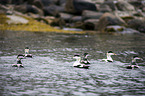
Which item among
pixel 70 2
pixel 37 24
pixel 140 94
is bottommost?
pixel 140 94

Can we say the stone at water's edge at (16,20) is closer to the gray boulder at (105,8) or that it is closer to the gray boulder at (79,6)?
the gray boulder at (79,6)

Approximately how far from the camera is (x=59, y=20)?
71.4 meters

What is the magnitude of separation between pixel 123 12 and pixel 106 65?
72.8 metres

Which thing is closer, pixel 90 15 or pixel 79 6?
pixel 90 15

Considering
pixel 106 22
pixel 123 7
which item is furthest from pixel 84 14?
pixel 123 7

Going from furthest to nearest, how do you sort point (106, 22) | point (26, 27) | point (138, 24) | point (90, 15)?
point (90, 15) → point (138, 24) → point (106, 22) → point (26, 27)

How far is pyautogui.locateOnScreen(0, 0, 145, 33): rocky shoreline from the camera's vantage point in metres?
68.8

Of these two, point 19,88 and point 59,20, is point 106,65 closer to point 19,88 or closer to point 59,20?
point 19,88

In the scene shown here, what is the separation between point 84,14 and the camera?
75875 millimetres

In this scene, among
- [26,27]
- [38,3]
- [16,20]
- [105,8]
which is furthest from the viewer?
[38,3]

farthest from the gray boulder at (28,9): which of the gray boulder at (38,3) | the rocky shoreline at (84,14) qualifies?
the gray boulder at (38,3)

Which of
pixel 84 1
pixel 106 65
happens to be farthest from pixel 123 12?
pixel 106 65

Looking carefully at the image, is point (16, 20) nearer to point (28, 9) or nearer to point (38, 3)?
point (28, 9)

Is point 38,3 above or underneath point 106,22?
above
